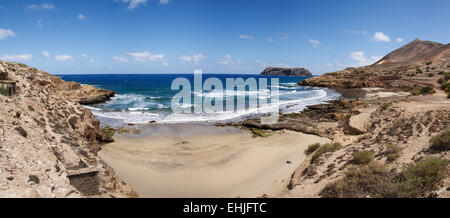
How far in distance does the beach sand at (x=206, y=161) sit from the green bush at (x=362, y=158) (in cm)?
273

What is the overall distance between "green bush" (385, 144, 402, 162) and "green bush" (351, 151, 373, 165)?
0.48m

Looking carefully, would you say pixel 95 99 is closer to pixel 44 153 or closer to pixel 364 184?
pixel 44 153

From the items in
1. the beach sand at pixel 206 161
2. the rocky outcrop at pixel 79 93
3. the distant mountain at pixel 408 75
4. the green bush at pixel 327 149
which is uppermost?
the distant mountain at pixel 408 75

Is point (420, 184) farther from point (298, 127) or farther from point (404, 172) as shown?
point (298, 127)

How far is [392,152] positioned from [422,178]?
2.18 meters

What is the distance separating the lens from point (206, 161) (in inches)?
457

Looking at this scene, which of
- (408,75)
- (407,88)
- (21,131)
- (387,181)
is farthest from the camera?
(408,75)

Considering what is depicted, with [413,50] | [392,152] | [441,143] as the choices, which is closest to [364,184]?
[392,152]

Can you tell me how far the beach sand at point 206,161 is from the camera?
9133 mm

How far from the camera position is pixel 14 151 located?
5391 millimetres

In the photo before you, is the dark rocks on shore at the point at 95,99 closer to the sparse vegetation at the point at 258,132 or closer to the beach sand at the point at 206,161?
the beach sand at the point at 206,161

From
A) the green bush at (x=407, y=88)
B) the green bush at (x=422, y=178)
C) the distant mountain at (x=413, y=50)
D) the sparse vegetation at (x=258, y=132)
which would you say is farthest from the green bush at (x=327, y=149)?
the distant mountain at (x=413, y=50)

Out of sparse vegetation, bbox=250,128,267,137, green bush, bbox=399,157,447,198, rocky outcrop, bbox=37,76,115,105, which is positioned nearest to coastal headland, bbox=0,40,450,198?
green bush, bbox=399,157,447,198
